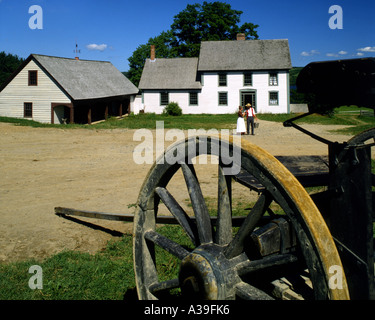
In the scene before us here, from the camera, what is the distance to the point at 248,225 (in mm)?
2025

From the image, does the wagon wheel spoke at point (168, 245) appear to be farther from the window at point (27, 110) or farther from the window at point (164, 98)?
the window at point (164, 98)

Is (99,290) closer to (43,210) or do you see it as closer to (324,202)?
(324,202)

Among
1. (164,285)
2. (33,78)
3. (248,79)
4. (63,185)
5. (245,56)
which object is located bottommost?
(164,285)

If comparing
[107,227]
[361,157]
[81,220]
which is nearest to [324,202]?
[361,157]

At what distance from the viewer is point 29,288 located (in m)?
3.71

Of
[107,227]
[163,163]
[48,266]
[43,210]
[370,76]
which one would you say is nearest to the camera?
[370,76]

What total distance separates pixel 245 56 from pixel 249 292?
1488 inches

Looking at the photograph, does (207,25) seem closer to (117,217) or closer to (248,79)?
(248,79)

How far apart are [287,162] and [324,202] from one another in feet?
6.95

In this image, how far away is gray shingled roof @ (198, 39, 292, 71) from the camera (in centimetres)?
3669

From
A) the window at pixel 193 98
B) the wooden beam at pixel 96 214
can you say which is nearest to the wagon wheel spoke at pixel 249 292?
the wooden beam at pixel 96 214

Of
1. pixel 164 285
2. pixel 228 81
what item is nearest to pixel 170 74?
pixel 228 81

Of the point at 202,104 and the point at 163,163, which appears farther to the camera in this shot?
the point at 202,104

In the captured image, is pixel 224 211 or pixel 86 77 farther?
pixel 86 77
